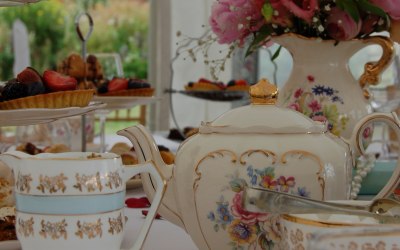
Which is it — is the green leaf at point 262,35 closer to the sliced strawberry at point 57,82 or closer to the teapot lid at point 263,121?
the sliced strawberry at point 57,82

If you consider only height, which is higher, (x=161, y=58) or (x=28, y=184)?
(x=28, y=184)

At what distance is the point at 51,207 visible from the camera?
61 cm

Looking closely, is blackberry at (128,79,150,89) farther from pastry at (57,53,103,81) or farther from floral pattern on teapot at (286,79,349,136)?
floral pattern on teapot at (286,79,349,136)

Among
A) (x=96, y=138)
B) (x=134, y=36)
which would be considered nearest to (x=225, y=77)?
(x=96, y=138)

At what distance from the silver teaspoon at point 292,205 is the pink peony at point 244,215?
0.06 metres

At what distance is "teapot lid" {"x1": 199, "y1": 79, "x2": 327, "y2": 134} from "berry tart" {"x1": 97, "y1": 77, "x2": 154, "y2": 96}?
38.6 inches

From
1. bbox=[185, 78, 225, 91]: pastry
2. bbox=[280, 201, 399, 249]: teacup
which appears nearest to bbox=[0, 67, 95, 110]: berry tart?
bbox=[280, 201, 399, 249]: teacup

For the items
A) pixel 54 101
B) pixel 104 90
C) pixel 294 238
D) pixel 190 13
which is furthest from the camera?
pixel 190 13

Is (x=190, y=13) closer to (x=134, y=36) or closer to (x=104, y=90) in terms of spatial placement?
(x=104, y=90)

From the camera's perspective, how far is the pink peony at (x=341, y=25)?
1.06m

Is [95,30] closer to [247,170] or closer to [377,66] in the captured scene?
[377,66]

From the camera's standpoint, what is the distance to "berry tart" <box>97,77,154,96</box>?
5.58ft

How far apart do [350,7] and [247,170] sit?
0.42 metres

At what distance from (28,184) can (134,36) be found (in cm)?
690
